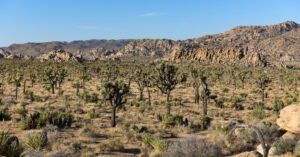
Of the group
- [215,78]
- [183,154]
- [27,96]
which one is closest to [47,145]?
[183,154]

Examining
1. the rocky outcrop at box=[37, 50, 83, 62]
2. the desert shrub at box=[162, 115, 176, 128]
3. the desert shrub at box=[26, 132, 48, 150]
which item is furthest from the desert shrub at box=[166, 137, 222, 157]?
the rocky outcrop at box=[37, 50, 83, 62]

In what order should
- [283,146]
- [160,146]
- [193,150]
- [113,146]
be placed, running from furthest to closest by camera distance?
[113,146] < [160,146] < [283,146] < [193,150]

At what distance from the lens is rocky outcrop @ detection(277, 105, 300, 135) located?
56.0 feet

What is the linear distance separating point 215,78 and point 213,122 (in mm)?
43994

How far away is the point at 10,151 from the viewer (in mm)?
8891

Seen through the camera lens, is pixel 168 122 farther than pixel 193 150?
Yes

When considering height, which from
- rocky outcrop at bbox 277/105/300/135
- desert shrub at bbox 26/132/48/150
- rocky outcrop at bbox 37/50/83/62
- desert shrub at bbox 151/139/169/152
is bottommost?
desert shrub at bbox 151/139/169/152

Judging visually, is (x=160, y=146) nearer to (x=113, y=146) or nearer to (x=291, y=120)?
(x=113, y=146)

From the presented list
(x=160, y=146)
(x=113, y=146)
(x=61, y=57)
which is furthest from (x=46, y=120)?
(x=61, y=57)

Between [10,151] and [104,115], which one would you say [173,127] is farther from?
[10,151]

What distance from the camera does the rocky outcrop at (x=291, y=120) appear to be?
56.0 feet

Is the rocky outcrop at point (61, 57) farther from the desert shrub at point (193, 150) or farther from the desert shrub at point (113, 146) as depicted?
the desert shrub at point (193, 150)

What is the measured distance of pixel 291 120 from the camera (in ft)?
57.3

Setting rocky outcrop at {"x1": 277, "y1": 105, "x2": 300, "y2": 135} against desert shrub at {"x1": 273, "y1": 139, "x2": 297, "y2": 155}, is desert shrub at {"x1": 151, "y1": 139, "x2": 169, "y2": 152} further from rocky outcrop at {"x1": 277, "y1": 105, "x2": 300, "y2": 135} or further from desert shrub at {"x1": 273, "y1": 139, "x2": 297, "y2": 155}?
rocky outcrop at {"x1": 277, "y1": 105, "x2": 300, "y2": 135}
